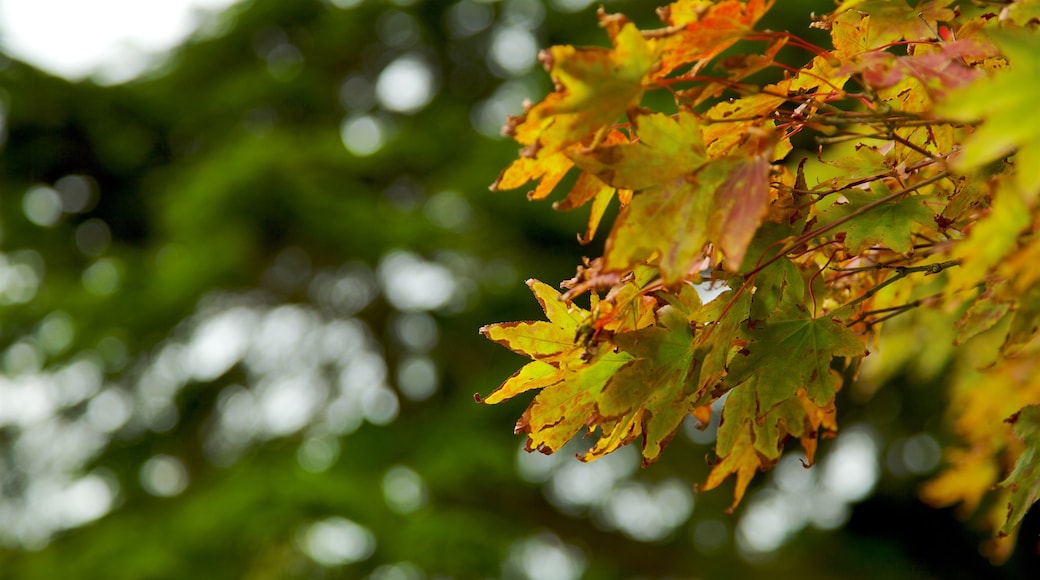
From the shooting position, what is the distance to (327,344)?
12.9 feet

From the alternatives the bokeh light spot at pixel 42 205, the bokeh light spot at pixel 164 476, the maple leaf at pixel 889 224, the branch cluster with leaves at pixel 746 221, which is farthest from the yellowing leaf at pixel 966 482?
the bokeh light spot at pixel 42 205

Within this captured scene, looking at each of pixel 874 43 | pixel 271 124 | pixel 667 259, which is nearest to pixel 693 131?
pixel 667 259

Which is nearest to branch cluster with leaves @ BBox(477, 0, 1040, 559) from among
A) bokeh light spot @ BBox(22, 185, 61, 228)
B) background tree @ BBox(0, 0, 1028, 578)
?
background tree @ BBox(0, 0, 1028, 578)

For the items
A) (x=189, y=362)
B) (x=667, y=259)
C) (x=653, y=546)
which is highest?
(x=667, y=259)

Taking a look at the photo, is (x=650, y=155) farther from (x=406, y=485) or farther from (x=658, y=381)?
(x=406, y=485)

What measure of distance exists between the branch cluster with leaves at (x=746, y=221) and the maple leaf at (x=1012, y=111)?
0.05 meters

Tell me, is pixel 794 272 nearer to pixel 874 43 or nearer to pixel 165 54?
pixel 874 43

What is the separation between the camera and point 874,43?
72cm

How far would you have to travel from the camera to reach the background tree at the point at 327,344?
2840 millimetres

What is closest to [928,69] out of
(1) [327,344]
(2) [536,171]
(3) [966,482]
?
(2) [536,171]

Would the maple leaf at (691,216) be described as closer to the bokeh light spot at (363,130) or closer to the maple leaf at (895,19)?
the maple leaf at (895,19)

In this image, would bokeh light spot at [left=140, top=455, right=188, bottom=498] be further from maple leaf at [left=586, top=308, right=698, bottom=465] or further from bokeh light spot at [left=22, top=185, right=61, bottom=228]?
maple leaf at [left=586, top=308, right=698, bottom=465]

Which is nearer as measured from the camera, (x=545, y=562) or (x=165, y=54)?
(x=545, y=562)

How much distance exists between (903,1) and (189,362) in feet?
11.3
